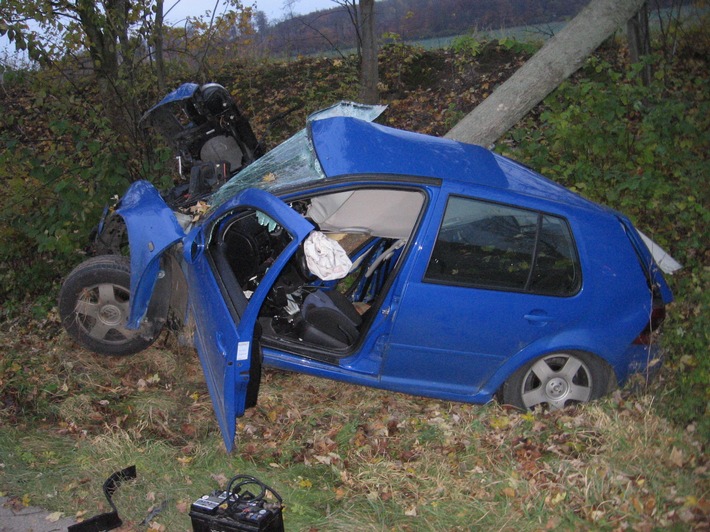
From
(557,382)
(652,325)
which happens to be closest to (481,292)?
(557,382)

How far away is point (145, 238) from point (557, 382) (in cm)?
303

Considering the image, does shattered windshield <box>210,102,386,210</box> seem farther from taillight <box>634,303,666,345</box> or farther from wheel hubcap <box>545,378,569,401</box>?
taillight <box>634,303,666,345</box>

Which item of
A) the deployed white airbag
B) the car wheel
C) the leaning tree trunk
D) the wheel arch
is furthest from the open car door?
the leaning tree trunk

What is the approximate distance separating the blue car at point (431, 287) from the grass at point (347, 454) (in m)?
0.37

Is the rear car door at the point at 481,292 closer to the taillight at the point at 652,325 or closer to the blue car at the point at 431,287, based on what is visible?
the blue car at the point at 431,287

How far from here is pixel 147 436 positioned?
477cm

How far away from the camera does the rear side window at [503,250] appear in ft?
14.4

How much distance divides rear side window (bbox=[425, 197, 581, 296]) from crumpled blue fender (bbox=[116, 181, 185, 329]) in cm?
182

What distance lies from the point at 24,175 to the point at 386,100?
224 inches

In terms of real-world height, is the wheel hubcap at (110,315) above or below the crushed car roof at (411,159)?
below

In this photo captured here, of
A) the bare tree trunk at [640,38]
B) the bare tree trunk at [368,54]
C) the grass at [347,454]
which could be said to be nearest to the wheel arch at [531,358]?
the grass at [347,454]

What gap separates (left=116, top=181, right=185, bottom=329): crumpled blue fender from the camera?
4777 mm

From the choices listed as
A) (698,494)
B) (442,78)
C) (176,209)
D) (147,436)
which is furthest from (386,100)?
(698,494)

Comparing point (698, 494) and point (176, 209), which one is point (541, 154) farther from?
point (698, 494)
